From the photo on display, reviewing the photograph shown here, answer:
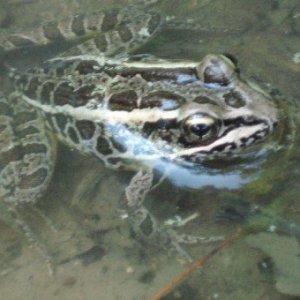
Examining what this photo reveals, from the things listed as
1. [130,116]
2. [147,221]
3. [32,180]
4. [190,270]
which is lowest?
[190,270]

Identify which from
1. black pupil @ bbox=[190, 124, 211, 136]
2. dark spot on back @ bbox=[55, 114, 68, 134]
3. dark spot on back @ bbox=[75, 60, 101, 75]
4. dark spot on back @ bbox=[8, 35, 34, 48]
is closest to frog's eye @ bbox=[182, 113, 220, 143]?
black pupil @ bbox=[190, 124, 211, 136]

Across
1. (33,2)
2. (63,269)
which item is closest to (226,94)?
(63,269)

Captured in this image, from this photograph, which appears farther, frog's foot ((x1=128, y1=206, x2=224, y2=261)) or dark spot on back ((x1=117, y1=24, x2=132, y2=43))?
dark spot on back ((x1=117, y1=24, x2=132, y2=43))

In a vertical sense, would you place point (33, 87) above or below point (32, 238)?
above

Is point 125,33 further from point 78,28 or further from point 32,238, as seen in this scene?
point 32,238

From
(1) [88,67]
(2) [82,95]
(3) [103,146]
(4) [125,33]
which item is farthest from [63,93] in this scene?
(4) [125,33]

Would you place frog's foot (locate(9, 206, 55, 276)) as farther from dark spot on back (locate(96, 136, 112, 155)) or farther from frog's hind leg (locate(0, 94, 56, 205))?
dark spot on back (locate(96, 136, 112, 155))

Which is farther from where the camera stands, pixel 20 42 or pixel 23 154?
pixel 20 42

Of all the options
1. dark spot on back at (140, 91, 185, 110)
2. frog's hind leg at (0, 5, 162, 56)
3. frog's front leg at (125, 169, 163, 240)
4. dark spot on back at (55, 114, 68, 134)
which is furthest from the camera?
frog's hind leg at (0, 5, 162, 56)
